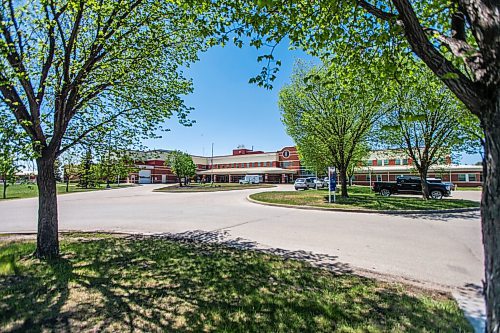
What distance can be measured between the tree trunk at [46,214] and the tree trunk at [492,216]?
7.89 m

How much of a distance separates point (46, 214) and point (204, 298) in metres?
4.94

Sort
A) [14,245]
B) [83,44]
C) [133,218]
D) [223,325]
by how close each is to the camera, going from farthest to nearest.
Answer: [133,218]
[14,245]
[83,44]
[223,325]

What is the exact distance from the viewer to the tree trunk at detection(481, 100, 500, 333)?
6.34ft

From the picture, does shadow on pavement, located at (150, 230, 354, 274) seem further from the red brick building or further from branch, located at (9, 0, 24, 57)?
the red brick building

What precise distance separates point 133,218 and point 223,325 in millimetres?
11271

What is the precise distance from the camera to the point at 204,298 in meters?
3.99

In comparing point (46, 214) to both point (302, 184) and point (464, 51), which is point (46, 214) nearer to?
point (464, 51)

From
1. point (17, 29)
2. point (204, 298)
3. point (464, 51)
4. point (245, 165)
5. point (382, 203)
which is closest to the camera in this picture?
point (464, 51)

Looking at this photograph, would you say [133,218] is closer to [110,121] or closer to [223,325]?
[110,121]

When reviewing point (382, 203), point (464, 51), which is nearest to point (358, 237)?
point (464, 51)

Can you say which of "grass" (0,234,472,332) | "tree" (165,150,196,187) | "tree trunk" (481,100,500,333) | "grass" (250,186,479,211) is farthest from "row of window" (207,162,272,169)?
"tree trunk" (481,100,500,333)

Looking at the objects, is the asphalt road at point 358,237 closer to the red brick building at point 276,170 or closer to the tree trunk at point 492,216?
the tree trunk at point 492,216

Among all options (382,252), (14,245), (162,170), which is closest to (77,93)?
(14,245)

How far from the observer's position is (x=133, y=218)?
13.0m
